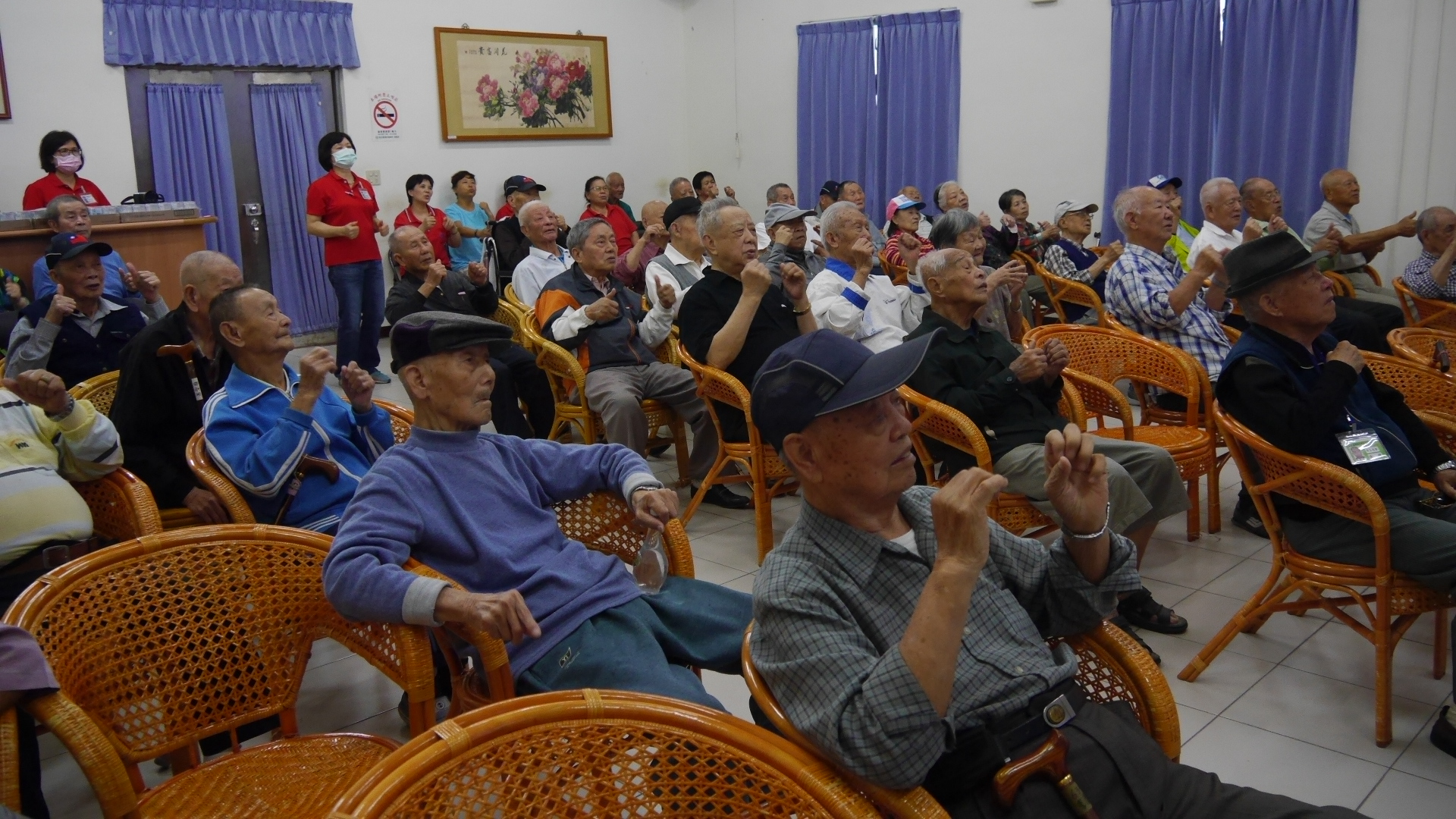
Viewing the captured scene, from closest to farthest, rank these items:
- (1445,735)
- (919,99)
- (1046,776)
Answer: (1046,776), (1445,735), (919,99)

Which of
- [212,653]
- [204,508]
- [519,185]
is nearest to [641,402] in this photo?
[204,508]

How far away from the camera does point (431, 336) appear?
6.62 ft

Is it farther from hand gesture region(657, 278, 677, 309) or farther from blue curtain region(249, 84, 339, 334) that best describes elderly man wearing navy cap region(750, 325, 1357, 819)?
blue curtain region(249, 84, 339, 334)

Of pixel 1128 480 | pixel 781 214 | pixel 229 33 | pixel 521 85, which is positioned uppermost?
pixel 229 33

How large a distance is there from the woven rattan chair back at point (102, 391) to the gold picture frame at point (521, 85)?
643cm

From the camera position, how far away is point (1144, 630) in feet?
10.0

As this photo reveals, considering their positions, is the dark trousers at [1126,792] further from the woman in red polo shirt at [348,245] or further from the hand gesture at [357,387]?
the woman in red polo shirt at [348,245]

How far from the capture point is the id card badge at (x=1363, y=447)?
8.28 feet

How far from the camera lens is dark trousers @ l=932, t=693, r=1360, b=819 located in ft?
4.35

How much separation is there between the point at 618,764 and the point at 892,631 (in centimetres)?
40

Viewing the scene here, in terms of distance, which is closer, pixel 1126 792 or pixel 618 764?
pixel 618 764

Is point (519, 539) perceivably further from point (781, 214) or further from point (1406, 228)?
point (1406, 228)

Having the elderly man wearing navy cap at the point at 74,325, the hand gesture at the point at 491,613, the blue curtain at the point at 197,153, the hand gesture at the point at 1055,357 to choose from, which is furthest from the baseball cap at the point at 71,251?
the blue curtain at the point at 197,153

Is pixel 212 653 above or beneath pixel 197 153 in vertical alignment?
beneath
